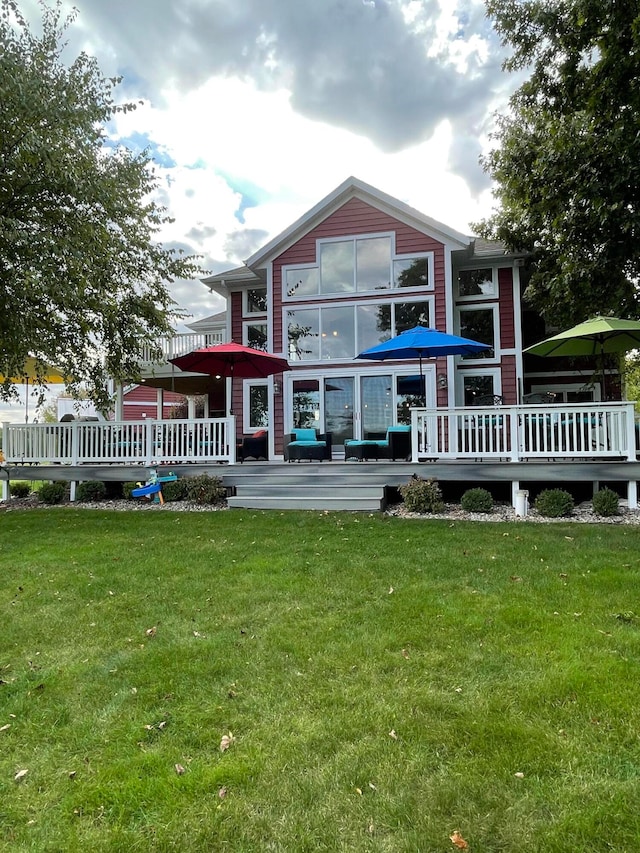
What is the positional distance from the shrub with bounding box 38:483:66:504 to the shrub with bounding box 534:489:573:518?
922cm

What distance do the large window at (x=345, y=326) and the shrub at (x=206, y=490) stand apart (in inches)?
191

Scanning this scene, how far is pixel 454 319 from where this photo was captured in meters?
13.2

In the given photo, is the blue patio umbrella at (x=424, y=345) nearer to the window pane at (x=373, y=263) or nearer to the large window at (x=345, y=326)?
the large window at (x=345, y=326)

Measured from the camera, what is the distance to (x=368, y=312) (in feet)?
41.7

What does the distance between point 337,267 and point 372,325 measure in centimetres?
186

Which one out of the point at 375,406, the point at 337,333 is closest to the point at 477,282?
the point at 337,333

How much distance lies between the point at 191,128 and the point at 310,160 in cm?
337

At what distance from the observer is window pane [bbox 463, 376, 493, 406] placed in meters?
13.0

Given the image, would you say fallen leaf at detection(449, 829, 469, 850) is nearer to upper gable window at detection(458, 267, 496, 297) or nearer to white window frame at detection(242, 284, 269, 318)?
upper gable window at detection(458, 267, 496, 297)

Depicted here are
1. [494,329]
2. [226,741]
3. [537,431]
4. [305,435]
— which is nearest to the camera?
[226,741]

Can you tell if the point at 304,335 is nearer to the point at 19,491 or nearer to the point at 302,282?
the point at 302,282

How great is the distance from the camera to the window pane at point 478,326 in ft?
43.1

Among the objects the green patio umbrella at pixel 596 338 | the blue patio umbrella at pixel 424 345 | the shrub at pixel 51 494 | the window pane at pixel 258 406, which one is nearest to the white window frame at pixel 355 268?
the window pane at pixel 258 406

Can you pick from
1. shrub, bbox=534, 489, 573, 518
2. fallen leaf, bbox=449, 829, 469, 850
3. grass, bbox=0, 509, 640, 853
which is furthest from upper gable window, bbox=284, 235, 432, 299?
fallen leaf, bbox=449, 829, 469, 850
